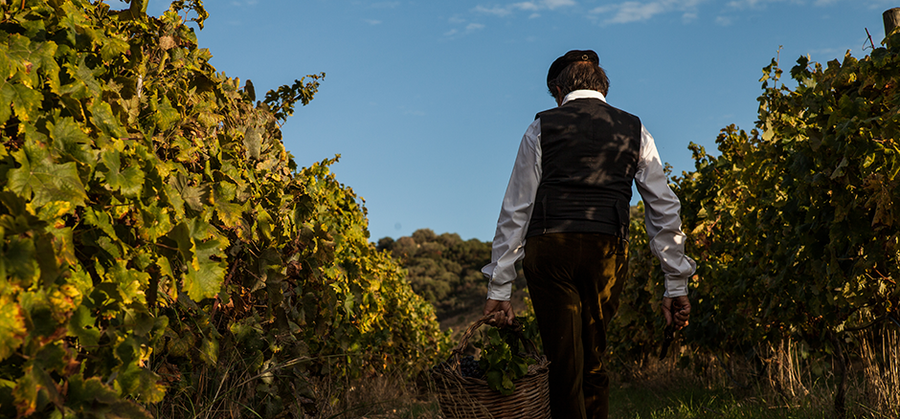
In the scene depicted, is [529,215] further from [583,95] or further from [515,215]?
[583,95]

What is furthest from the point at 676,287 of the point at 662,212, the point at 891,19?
the point at 891,19

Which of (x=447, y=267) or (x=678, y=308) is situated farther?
(x=447, y=267)

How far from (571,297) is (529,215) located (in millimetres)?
376

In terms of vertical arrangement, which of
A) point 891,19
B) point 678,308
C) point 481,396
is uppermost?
point 891,19

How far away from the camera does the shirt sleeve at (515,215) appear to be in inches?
105

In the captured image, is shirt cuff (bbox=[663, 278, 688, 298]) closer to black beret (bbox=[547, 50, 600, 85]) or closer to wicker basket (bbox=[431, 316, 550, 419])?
wicker basket (bbox=[431, 316, 550, 419])

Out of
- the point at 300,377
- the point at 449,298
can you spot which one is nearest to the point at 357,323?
the point at 300,377

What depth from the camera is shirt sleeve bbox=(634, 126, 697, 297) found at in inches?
113

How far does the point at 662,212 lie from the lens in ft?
9.45

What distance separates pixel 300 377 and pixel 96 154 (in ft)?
5.80

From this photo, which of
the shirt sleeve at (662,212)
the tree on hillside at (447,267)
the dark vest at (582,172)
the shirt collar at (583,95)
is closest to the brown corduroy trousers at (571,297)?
the dark vest at (582,172)

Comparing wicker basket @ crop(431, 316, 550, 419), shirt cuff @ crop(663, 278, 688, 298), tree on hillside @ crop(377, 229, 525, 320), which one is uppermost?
tree on hillside @ crop(377, 229, 525, 320)

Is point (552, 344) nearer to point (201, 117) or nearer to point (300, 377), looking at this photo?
point (300, 377)

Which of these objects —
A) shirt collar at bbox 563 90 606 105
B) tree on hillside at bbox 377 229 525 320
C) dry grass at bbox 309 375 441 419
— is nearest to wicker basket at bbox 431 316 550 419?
A: dry grass at bbox 309 375 441 419
